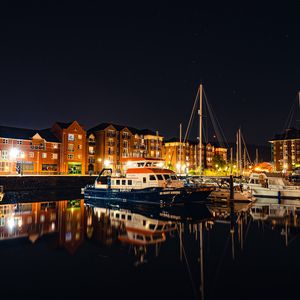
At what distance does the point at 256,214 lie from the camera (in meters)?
31.5

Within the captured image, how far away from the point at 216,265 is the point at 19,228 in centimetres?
1615

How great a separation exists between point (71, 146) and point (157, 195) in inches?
2217

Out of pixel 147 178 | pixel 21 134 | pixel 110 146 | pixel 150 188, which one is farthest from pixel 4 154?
pixel 150 188

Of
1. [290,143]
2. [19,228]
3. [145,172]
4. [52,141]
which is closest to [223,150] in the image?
[290,143]

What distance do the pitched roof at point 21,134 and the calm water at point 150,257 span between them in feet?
180

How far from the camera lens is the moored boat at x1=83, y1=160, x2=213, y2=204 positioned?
1452 inches

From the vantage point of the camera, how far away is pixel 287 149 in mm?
132875

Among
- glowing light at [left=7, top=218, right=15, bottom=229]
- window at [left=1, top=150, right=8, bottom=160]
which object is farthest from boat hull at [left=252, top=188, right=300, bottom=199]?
window at [left=1, top=150, right=8, bottom=160]

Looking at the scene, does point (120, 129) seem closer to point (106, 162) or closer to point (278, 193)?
point (106, 162)

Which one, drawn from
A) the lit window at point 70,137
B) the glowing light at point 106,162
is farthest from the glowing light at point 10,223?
the glowing light at point 106,162

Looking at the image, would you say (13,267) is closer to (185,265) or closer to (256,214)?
(185,265)

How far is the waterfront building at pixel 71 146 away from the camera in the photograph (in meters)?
86.1

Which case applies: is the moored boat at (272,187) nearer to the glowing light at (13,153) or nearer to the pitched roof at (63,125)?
the glowing light at (13,153)

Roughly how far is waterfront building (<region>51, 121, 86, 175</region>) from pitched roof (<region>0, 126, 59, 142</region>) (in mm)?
2227
